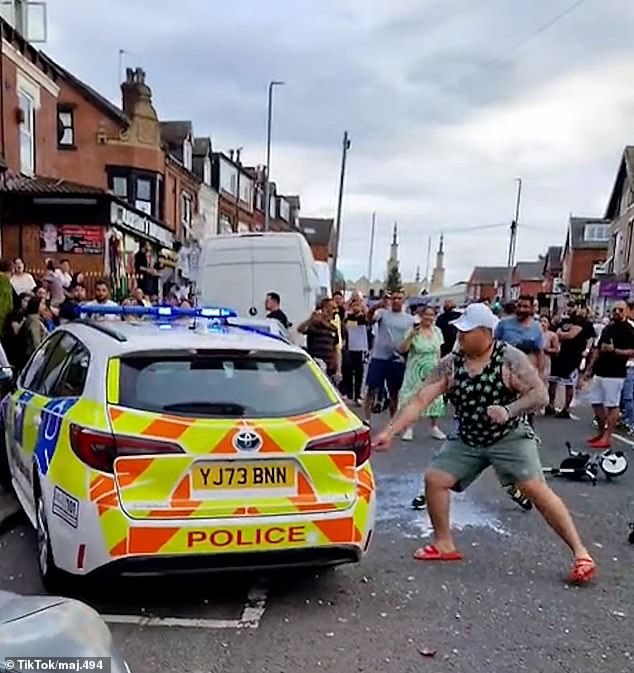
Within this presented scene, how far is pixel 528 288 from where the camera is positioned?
7331 cm

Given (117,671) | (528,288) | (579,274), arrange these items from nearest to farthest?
1. (117,671)
2. (579,274)
3. (528,288)

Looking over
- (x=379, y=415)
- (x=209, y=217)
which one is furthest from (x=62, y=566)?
(x=209, y=217)

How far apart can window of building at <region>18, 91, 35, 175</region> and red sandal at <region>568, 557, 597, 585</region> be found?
1958 centimetres

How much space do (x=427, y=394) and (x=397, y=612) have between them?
137cm

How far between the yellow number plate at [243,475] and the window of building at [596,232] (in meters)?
58.9


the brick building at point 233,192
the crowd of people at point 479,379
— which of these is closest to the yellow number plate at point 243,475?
the crowd of people at point 479,379

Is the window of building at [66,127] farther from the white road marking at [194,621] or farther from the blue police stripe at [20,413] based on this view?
the white road marking at [194,621]

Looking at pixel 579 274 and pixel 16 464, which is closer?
pixel 16 464

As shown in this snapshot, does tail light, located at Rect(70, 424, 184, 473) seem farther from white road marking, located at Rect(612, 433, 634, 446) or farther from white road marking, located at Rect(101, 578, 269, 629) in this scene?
white road marking, located at Rect(612, 433, 634, 446)

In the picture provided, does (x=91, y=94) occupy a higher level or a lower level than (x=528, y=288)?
higher

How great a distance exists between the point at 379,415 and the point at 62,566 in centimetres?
754

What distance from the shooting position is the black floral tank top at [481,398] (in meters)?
4.68

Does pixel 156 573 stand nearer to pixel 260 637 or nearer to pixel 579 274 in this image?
pixel 260 637

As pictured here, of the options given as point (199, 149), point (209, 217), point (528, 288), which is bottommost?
point (528, 288)
